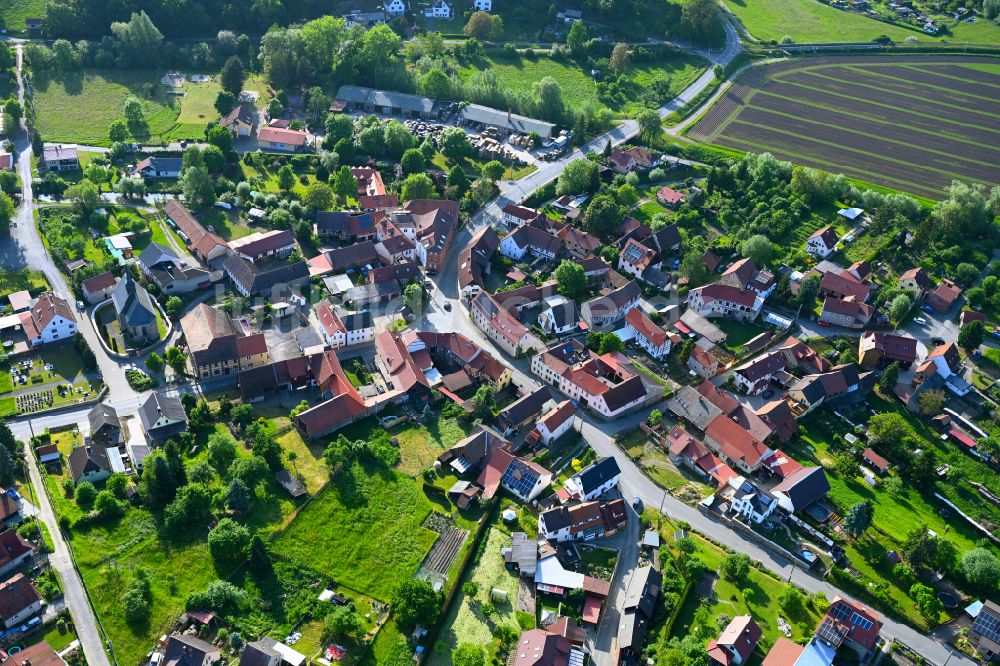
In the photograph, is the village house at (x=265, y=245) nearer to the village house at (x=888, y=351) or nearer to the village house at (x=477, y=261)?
the village house at (x=477, y=261)

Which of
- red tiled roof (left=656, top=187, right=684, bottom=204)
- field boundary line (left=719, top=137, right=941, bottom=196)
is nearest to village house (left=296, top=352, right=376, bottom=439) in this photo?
red tiled roof (left=656, top=187, right=684, bottom=204)

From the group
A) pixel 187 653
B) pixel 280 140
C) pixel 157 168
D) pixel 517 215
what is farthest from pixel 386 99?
pixel 187 653

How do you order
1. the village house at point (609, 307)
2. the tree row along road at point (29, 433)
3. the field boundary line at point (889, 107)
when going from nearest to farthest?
the tree row along road at point (29, 433) → the village house at point (609, 307) → the field boundary line at point (889, 107)

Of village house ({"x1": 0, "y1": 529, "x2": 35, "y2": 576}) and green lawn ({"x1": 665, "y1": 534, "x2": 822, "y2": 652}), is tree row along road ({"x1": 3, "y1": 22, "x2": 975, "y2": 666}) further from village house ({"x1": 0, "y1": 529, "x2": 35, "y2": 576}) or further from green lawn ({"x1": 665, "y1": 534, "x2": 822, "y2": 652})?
green lawn ({"x1": 665, "y1": 534, "x2": 822, "y2": 652})

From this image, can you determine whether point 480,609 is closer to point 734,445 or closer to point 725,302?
point 734,445

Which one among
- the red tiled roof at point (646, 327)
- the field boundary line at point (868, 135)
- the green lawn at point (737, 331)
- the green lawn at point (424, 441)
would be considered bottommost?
the green lawn at point (424, 441)

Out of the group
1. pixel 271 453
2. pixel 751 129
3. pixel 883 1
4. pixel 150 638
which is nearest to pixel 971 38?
pixel 883 1

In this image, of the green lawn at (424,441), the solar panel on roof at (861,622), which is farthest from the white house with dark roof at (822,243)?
the solar panel on roof at (861,622)
